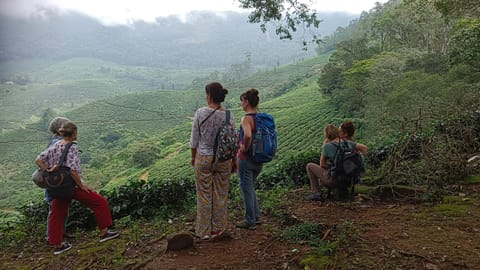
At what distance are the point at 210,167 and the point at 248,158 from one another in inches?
15.5

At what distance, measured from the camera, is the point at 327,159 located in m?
4.60

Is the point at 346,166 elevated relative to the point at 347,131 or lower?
lower

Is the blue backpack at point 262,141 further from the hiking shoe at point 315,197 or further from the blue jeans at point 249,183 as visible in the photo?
the hiking shoe at point 315,197

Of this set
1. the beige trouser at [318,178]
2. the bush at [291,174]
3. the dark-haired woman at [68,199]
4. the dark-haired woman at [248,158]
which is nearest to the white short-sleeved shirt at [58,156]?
the dark-haired woman at [68,199]

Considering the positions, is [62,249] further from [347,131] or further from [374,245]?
[347,131]

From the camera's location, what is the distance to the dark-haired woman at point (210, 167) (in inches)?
137

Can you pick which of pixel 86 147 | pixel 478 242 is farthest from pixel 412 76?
pixel 86 147

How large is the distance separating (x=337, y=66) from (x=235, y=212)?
39288 millimetres

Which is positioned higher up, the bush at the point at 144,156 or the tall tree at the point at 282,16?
the tall tree at the point at 282,16

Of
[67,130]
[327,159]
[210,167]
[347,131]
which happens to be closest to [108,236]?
[67,130]

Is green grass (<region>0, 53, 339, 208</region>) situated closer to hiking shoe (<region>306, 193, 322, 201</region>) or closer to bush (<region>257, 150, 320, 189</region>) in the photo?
bush (<region>257, 150, 320, 189</region>)

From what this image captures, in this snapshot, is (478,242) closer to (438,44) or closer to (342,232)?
(342,232)

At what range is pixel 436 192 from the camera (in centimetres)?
424

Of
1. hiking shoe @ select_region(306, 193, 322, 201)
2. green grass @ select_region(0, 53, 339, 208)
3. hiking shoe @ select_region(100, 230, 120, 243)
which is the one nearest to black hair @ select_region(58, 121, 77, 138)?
hiking shoe @ select_region(100, 230, 120, 243)
